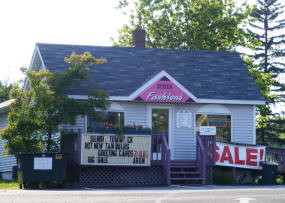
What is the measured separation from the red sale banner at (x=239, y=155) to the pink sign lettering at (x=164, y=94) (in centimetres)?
268

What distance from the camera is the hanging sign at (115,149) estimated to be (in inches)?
728

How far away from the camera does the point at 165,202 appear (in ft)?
37.1

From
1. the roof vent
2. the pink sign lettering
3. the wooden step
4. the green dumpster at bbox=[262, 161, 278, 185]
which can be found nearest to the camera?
the wooden step

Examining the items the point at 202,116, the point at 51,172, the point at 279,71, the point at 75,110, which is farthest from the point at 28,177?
the point at 279,71

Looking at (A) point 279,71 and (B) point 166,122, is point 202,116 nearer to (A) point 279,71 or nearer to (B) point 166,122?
(B) point 166,122

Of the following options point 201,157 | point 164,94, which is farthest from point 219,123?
point 201,157

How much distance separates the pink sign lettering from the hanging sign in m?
3.00

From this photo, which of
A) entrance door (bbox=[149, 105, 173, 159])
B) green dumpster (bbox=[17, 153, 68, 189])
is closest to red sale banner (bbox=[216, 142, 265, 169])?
entrance door (bbox=[149, 105, 173, 159])

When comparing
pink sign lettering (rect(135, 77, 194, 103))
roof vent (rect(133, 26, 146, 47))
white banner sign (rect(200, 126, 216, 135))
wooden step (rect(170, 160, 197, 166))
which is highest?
roof vent (rect(133, 26, 146, 47))

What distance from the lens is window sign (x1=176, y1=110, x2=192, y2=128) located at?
74.3ft

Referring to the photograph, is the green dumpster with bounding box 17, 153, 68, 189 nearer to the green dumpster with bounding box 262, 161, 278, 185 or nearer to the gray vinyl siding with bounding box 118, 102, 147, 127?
the gray vinyl siding with bounding box 118, 102, 147, 127

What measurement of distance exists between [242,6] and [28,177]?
2917 cm

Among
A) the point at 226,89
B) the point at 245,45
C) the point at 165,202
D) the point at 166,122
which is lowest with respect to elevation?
the point at 165,202

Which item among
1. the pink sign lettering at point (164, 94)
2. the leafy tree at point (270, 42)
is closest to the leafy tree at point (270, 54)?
the leafy tree at point (270, 42)
